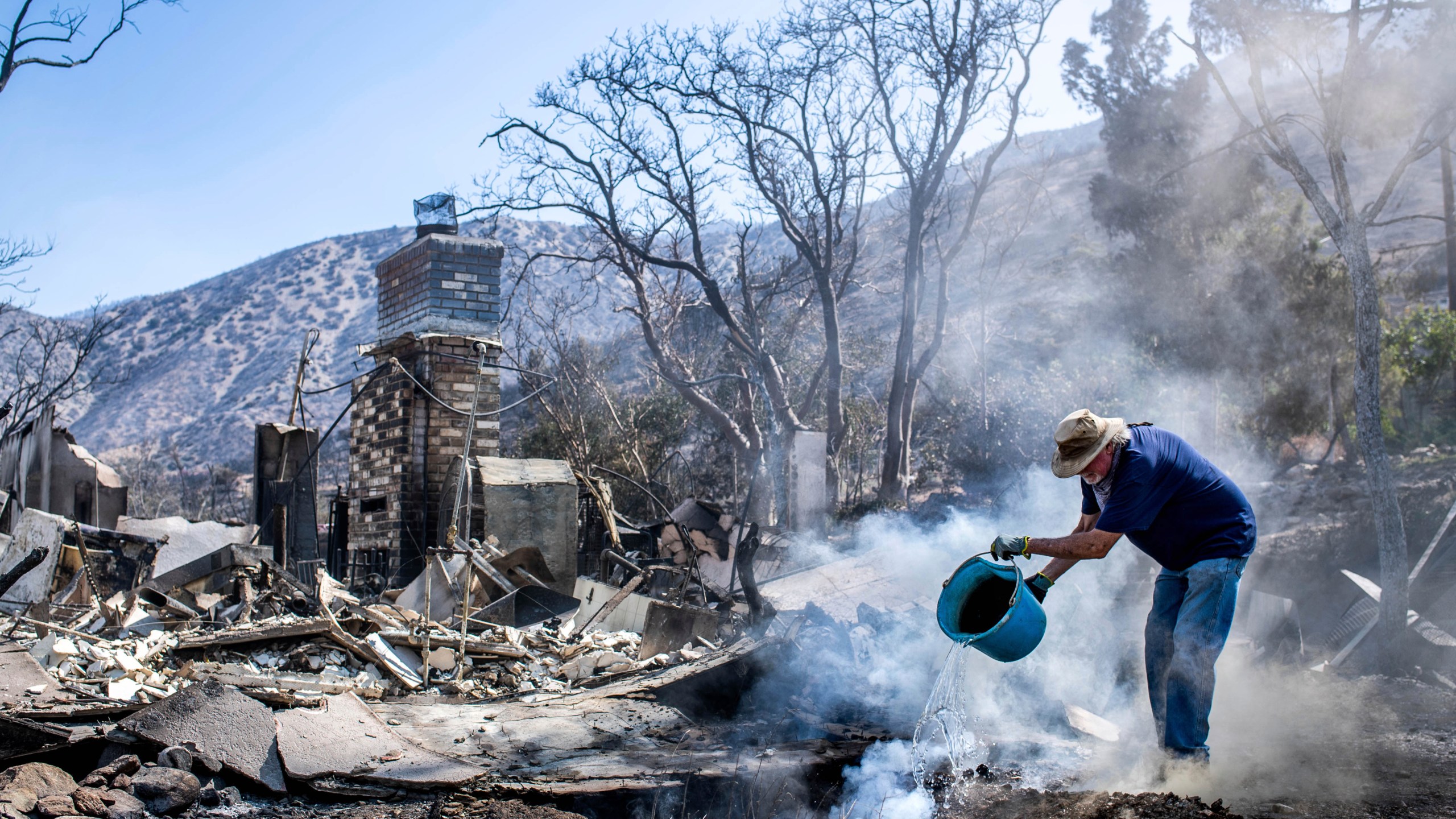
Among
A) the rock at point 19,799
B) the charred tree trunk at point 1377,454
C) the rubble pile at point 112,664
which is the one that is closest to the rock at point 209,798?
the rock at point 19,799

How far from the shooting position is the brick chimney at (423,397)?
8039 mm

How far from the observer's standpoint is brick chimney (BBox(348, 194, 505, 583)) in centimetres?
804

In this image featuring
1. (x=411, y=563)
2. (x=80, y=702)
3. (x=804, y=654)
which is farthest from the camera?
(x=411, y=563)

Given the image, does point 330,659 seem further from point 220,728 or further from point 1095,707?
point 1095,707

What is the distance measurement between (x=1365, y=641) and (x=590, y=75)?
13331mm

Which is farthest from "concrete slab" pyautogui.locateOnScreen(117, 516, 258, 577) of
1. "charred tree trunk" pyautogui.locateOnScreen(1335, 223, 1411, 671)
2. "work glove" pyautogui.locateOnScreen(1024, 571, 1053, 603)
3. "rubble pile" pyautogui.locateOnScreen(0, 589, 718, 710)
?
"charred tree trunk" pyautogui.locateOnScreen(1335, 223, 1411, 671)

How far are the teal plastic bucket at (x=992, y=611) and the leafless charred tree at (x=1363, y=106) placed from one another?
525 cm

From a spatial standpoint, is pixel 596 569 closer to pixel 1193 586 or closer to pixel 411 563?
pixel 411 563

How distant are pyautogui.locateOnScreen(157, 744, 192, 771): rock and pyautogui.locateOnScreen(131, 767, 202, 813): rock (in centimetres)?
6

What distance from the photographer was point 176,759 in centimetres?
334

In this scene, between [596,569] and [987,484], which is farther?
[987,484]

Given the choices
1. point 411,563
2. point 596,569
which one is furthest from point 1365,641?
point 411,563

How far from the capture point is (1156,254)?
901 inches

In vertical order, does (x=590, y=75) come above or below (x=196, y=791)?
above
